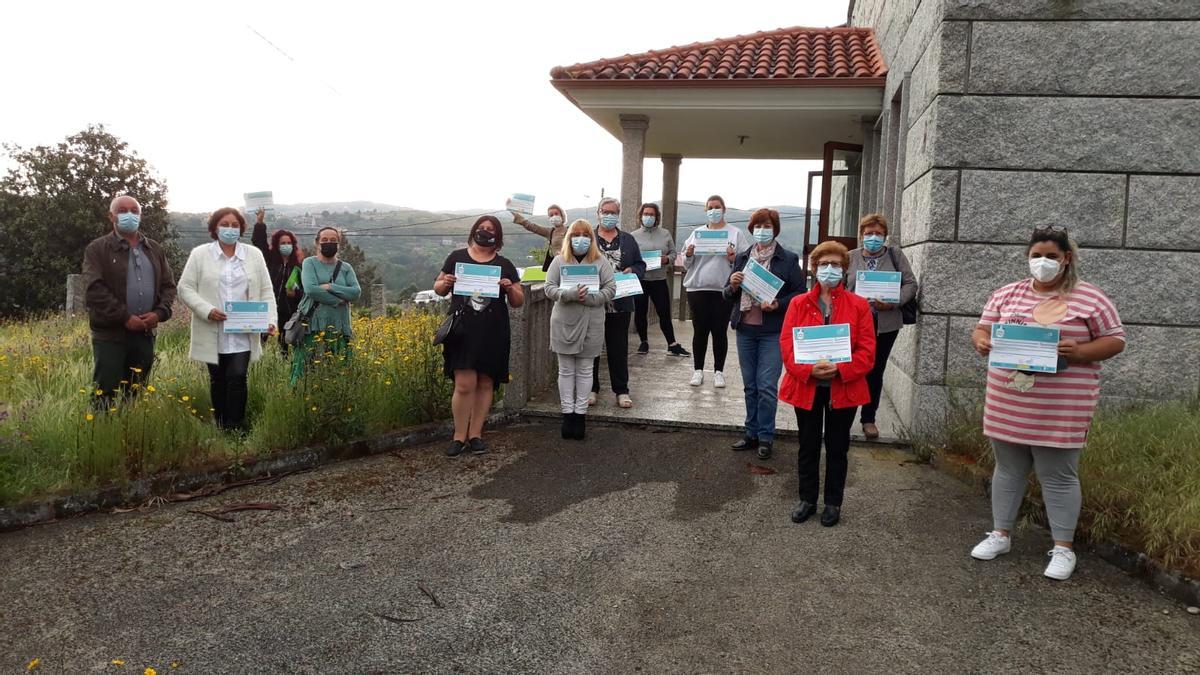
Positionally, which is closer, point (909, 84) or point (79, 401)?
point (79, 401)

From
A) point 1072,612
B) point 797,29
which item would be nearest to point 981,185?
point 1072,612

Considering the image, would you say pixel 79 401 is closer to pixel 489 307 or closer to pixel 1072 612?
pixel 489 307

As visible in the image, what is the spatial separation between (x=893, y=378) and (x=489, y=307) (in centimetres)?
413

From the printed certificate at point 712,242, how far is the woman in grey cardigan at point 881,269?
180cm

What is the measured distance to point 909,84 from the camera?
817 cm

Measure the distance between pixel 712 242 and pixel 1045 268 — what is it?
4.12 meters

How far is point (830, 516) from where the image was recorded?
5.07m

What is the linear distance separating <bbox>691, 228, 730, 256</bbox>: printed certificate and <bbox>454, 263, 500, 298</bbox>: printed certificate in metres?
2.52

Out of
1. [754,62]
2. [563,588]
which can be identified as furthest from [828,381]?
[754,62]

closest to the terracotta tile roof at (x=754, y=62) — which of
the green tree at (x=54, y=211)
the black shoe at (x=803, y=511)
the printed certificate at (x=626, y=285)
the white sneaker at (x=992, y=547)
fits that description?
the printed certificate at (x=626, y=285)

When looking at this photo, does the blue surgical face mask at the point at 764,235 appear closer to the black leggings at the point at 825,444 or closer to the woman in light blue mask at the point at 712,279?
the woman in light blue mask at the point at 712,279

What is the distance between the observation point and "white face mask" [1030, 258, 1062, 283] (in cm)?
422

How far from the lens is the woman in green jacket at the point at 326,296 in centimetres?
751

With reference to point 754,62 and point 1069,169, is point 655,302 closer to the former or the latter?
point 754,62
